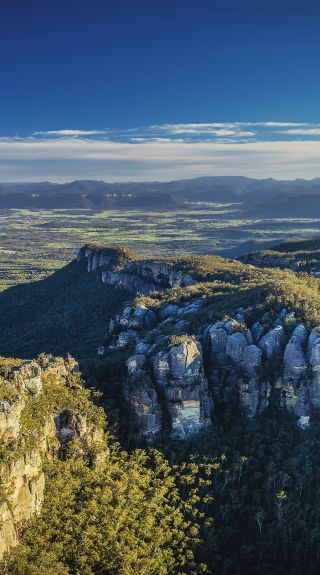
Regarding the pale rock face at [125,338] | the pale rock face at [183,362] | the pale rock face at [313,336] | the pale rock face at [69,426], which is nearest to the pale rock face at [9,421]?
the pale rock face at [69,426]

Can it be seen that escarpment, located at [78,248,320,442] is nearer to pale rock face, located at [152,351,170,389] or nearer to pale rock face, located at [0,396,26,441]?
pale rock face, located at [152,351,170,389]

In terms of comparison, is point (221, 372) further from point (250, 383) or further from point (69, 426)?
point (69, 426)

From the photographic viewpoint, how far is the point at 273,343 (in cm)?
6397

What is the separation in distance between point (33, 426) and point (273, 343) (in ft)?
95.0

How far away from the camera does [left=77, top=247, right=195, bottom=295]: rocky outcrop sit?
120481mm

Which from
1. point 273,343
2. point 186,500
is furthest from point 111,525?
point 273,343

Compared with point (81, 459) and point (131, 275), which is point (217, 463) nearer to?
point (81, 459)

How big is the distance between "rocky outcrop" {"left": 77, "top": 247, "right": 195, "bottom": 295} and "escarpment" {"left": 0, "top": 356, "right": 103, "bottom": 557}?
58.3m

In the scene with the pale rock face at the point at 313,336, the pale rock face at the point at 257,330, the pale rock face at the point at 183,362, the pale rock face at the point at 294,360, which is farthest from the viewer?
the pale rock face at the point at 257,330

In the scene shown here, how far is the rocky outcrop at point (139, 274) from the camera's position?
120481 millimetres

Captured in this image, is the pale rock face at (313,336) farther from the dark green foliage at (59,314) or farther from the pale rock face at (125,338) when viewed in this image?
the dark green foliage at (59,314)

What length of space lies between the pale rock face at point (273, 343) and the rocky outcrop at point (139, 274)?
4843cm

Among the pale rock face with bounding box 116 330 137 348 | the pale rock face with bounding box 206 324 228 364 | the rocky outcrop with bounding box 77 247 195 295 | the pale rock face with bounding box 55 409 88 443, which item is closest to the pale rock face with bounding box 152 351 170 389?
the pale rock face with bounding box 206 324 228 364

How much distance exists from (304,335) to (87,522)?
31.4 m
